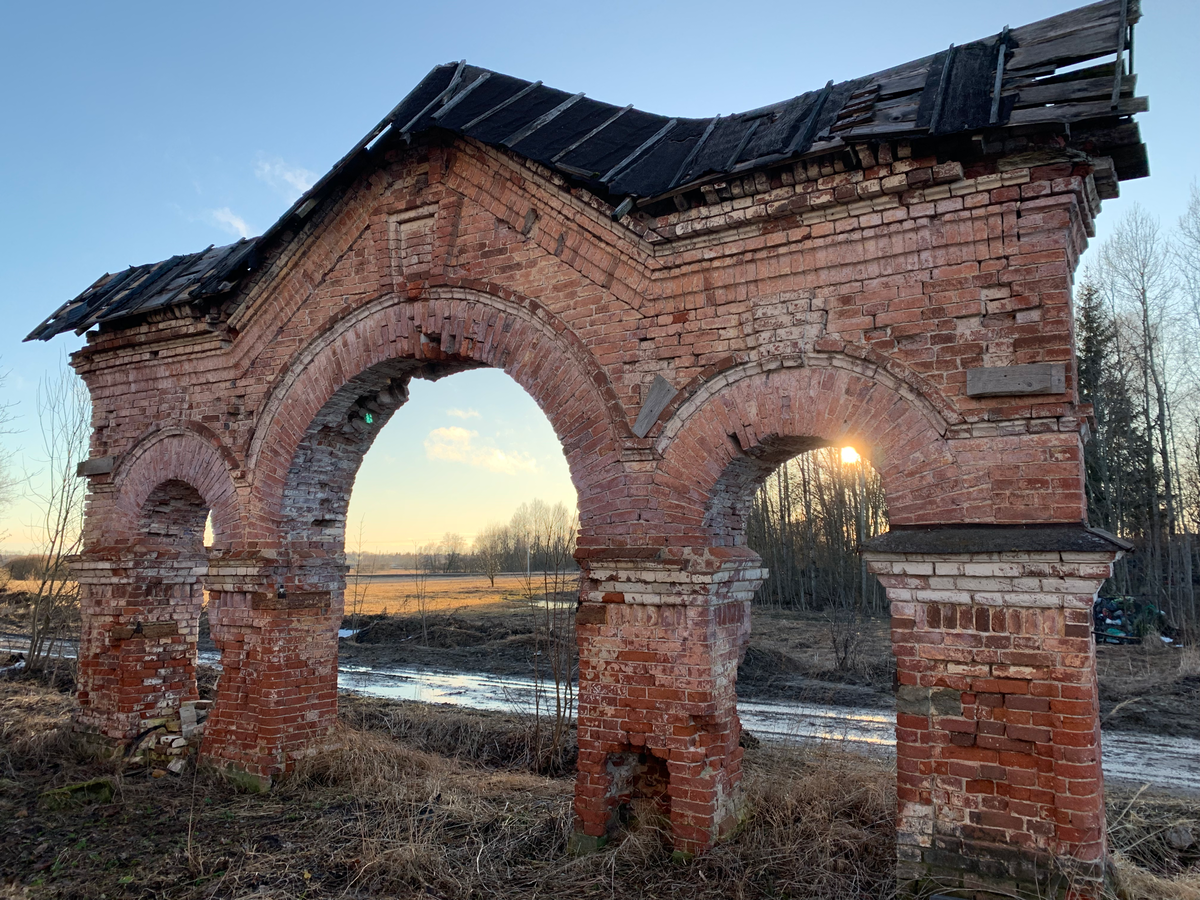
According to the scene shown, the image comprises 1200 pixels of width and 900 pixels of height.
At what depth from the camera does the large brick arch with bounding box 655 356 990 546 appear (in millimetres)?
4324

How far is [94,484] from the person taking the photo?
846 centimetres

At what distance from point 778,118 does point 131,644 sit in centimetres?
822

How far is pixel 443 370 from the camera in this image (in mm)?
6957

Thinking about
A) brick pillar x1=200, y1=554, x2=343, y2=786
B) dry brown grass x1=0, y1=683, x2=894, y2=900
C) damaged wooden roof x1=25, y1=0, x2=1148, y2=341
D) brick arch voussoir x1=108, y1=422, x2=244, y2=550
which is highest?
damaged wooden roof x1=25, y1=0, x2=1148, y2=341

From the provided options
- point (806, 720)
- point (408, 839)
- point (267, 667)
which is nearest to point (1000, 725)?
point (408, 839)

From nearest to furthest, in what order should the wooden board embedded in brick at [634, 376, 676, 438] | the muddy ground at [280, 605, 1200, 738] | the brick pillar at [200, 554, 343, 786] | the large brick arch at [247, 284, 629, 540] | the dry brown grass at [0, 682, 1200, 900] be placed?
the dry brown grass at [0, 682, 1200, 900] → the wooden board embedded in brick at [634, 376, 676, 438] → the large brick arch at [247, 284, 629, 540] → the brick pillar at [200, 554, 343, 786] → the muddy ground at [280, 605, 1200, 738]

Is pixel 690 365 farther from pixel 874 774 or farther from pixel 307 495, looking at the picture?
pixel 307 495

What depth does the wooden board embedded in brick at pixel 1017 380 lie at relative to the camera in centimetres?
404

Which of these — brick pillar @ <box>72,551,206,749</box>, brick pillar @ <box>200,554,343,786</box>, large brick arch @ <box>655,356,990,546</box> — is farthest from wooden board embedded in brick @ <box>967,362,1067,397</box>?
brick pillar @ <box>72,551,206,749</box>

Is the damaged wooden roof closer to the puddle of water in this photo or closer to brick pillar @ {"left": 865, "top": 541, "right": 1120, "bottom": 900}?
brick pillar @ {"left": 865, "top": 541, "right": 1120, "bottom": 900}

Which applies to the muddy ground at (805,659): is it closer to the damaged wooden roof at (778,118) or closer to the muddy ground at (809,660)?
the muddy ground at (809,660)

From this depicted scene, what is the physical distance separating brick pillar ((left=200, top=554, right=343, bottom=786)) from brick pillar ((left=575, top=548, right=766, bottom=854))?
10.5 ft

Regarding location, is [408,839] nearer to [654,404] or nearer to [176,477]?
[654,404]

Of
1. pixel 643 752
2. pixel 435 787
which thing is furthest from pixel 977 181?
pixel 435 787
